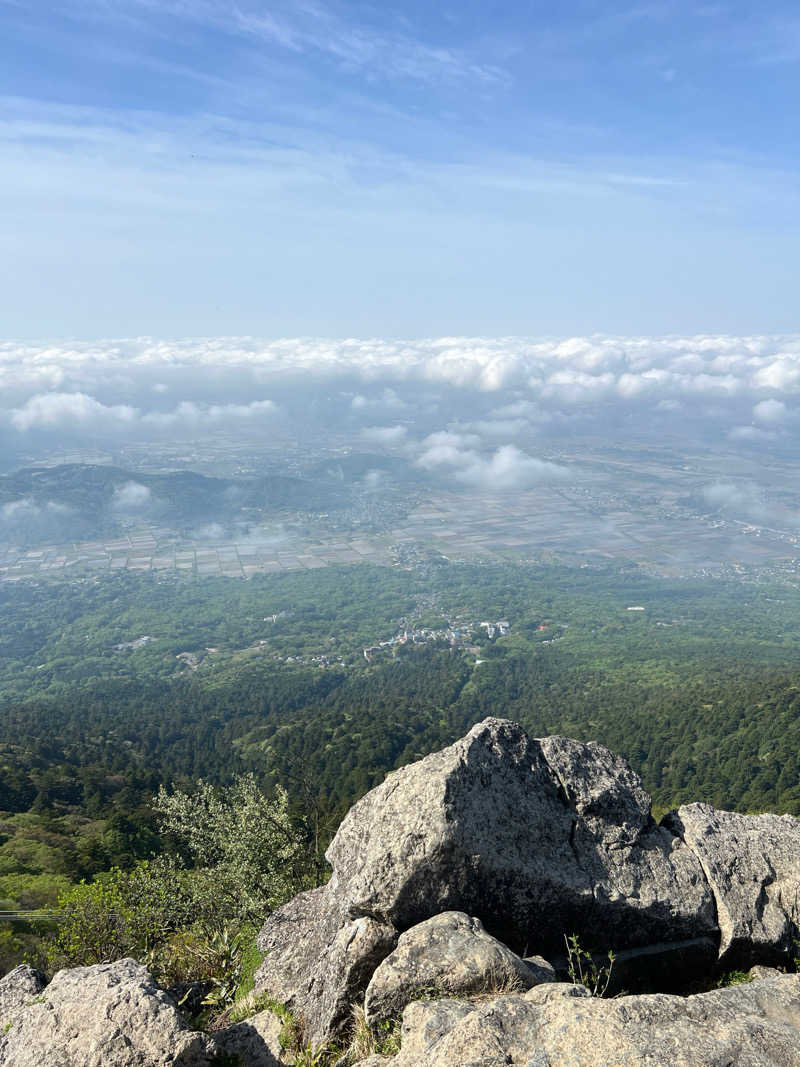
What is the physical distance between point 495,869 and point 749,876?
20.9 ft

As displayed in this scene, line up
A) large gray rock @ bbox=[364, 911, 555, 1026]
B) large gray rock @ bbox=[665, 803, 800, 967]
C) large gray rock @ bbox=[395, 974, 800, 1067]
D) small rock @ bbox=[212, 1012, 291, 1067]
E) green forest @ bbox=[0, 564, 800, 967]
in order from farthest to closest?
1. green forest @ bbox=[0, 564, 800, 967]
2. large gray rock @ bbox=[665, 803, 800, 967]
3. small rock @ bbox=[212, 1012, 291, 1067]
4. large gray rock @ bbox=[364, 911, 555, 1026]
5. large gray rock @ bbox=[395, 974, 800, 1067]

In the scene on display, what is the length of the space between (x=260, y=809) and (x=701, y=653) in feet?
613

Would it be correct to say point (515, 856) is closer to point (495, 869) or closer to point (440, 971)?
point (495, 869)

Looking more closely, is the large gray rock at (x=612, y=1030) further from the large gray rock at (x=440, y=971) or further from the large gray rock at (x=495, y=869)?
the large gray rock at (x=495, y=869)

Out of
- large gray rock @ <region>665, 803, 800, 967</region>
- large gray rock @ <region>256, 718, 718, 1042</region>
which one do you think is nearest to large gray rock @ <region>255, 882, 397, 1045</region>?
large gray rock @ <region>256, 718, 718, 1042</region>

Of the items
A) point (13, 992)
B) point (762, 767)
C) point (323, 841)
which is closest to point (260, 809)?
point (323, 841)

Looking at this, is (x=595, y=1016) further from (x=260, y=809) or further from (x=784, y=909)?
(x=260, y=809)

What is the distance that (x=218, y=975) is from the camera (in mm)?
17734

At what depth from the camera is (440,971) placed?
12.0 meters

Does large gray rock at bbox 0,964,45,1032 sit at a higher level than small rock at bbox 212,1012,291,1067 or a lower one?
lower

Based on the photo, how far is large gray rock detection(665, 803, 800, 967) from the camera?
47.4 ft

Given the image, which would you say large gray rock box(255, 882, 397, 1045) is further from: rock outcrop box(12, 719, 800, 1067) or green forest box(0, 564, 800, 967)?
green forest box(0, 564, 800, 967)

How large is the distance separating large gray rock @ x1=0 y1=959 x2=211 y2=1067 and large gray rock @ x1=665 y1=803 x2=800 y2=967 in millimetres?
11524

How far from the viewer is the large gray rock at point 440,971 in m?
11.8
